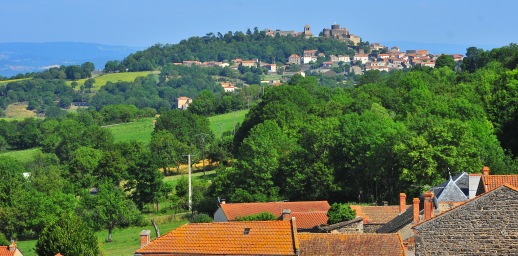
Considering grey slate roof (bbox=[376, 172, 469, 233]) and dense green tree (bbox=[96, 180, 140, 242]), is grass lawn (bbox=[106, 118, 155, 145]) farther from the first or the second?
grey slate roof (bbox=[376, 172, 469, 233])

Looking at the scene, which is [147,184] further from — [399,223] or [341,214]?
[399,223]

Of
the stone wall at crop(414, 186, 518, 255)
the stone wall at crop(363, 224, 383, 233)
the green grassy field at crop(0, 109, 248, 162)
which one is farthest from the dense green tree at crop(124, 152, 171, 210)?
the stone wall at crop(414, 186, 518, 255)

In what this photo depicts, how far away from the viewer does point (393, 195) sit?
1577 inches

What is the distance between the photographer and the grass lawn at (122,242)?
37878 mm

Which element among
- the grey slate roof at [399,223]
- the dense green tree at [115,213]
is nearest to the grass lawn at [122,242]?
the dense green tree at [115,213]

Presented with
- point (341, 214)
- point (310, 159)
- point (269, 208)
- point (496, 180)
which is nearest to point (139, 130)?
point (310, 159)

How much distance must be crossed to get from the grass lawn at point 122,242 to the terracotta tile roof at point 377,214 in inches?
638

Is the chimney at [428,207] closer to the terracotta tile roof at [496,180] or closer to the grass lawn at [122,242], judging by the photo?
the terracotta tile roof at [496,180]

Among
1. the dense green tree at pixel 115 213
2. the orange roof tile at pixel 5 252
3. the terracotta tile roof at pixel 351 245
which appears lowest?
the dense green tree at pixel 115 213

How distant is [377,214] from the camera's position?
27.9 meters

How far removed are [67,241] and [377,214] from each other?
53.5ft

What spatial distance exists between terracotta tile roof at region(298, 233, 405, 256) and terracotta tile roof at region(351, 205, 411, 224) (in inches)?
349

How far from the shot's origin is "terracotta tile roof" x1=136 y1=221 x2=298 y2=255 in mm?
17922

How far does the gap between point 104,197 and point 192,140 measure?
40.4 meters
